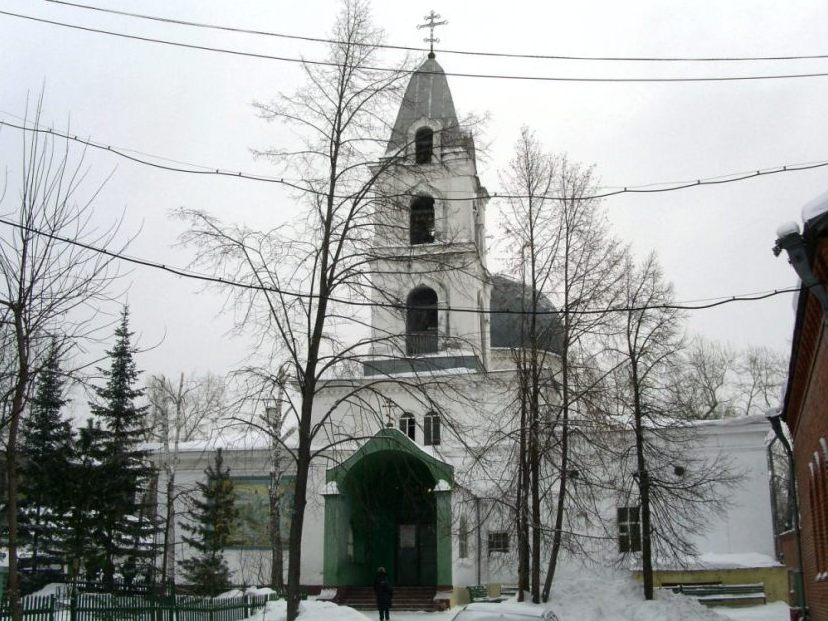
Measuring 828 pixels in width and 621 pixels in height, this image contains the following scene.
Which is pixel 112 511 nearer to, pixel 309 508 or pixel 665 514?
pixel 309 508

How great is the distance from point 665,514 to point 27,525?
63.7 ft

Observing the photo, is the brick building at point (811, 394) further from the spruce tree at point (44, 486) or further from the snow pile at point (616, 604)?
the spruce tree at point (44, 486)

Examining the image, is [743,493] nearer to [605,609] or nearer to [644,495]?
[644,495]

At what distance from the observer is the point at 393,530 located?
111ft

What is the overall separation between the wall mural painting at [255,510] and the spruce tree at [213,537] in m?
2.58

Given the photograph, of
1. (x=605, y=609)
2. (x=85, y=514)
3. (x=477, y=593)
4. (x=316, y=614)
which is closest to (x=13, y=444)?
(x=316, y=614)

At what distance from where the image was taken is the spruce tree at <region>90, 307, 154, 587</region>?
1048 inches

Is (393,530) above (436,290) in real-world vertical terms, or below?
below

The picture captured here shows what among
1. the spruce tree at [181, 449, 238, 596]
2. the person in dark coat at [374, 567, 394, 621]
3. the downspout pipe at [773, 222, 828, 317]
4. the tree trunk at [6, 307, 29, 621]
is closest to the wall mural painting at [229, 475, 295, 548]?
the spruce tree at [181, 449, 238, 596]

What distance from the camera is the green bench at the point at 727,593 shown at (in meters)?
27.1

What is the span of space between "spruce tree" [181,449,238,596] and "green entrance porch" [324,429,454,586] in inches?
140

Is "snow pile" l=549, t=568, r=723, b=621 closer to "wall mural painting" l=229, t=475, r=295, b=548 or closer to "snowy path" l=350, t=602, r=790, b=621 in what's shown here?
"snowy path" l=350, t=602, r=790, b=621

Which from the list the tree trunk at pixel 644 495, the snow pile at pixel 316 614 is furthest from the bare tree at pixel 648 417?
the snow pile at pixel 316 614

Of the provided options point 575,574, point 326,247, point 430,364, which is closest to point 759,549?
point 575,574
